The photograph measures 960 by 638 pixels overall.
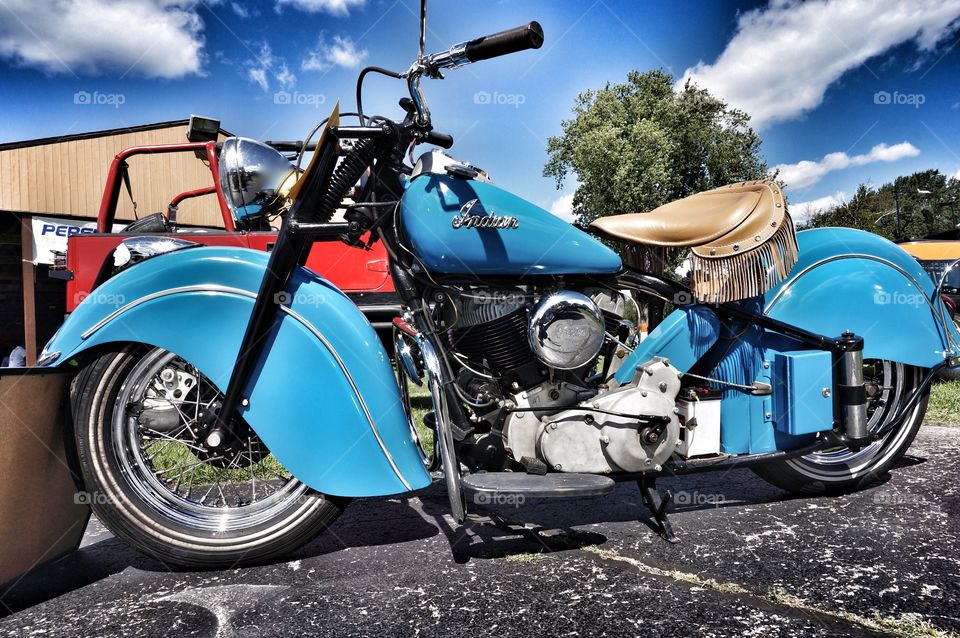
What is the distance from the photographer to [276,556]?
218 cm

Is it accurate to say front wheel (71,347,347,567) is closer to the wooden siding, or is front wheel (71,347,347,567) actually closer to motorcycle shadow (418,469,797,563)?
motorcycle shadow (418,469,797,563)

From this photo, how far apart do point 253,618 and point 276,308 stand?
1002 millimetres

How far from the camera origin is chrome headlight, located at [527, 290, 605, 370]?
7.15 feet

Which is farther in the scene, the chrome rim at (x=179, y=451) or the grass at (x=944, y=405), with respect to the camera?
the grass at (x=944, y=405)

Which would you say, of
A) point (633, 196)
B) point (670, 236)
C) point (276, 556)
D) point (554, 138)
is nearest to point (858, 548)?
point (670, 236)

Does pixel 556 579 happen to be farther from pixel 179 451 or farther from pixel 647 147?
pixel 647 147

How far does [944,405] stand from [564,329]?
4546mm

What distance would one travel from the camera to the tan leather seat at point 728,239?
2.35m
